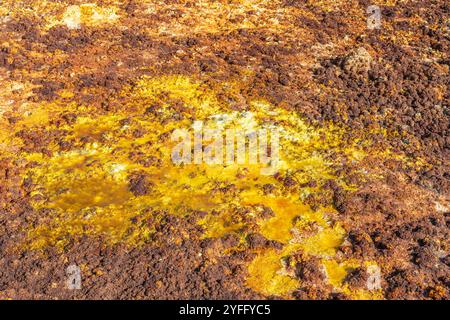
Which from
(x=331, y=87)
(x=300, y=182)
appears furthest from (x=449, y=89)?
(x=300, y=182)

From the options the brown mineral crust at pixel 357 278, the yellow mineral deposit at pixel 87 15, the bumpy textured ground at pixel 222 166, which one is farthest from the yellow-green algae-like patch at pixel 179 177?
the yellow mineral deposit at pixel 87 15

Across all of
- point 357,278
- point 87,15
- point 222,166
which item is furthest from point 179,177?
point 87,15

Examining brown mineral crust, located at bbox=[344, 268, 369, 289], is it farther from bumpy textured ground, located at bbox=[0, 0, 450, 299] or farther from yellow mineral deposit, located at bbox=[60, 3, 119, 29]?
yellow mineral deposit, located at bbox=[60, 3, 119, 29]

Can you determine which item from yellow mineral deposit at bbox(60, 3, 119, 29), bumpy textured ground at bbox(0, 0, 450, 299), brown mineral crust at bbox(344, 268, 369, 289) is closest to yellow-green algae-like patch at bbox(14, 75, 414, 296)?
bumpy textured ground at bbox(0, 0, 450, 299)

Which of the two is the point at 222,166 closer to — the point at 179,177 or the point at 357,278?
the point at 179,177
